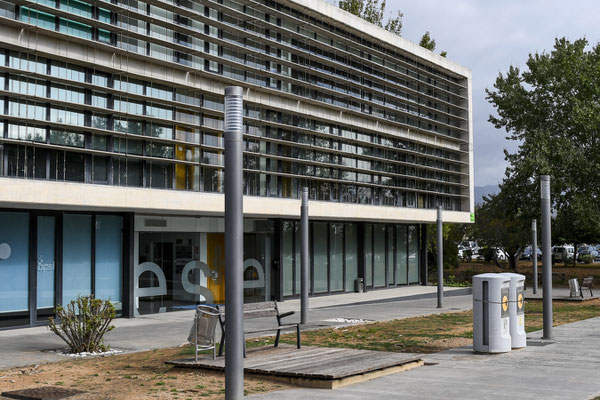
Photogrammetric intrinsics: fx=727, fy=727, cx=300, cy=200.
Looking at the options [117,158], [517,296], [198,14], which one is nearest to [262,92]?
[198,14]

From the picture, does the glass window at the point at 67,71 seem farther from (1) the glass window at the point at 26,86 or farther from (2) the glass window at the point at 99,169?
(2) the glass window at the point at 99,169

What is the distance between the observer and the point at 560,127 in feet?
141

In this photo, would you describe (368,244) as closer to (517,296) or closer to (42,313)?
(42,313)

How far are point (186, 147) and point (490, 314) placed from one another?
451 inches

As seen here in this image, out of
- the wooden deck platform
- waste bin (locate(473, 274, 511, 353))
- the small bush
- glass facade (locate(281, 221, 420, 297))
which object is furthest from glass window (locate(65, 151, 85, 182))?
waste bin (locate(473, 274, 511, 353))

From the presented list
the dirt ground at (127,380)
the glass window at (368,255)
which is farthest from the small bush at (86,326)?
the glass window at (368,255)

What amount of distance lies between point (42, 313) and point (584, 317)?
14.5m

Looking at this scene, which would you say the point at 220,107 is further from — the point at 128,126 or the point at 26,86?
the point at 26,86

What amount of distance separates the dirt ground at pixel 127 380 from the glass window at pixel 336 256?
1789 centimetres

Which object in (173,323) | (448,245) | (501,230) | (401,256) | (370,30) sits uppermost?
(370,30)

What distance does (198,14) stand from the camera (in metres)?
21.2

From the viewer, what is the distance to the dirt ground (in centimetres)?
934

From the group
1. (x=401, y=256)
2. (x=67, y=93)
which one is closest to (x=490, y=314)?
(x=67, y=93)

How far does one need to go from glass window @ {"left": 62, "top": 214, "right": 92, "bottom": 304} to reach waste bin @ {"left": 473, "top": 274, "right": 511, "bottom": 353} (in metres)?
11.1
